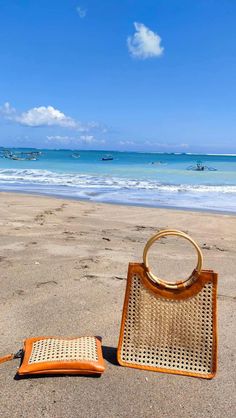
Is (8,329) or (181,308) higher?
(181,308)

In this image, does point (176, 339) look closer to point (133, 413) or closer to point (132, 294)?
point (132, 294)

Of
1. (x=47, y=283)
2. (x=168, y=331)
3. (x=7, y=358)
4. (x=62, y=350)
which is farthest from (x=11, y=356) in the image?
(x=47, y=283)

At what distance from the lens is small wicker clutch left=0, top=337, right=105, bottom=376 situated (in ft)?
8.99

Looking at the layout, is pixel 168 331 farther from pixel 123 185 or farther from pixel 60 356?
pixel 123 185

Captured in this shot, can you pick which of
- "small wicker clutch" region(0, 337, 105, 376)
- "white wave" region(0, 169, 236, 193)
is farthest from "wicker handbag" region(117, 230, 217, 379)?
"white wave" region(0, 169, 236, 193)

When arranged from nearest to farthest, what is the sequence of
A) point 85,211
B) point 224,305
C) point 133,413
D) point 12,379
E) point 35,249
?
point 133,413 < point 12,379 < point 224,305 < point 35,249 < point 85,211

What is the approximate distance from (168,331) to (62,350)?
753mm

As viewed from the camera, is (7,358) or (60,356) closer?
(60,356)

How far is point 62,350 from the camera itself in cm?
292

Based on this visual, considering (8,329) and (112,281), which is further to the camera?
(112,281)

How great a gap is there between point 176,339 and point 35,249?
348 centimetres

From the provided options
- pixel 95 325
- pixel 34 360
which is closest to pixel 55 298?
pixel 95 325

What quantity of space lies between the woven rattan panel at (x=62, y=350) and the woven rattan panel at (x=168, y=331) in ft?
0.84

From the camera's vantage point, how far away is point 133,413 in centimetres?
245
